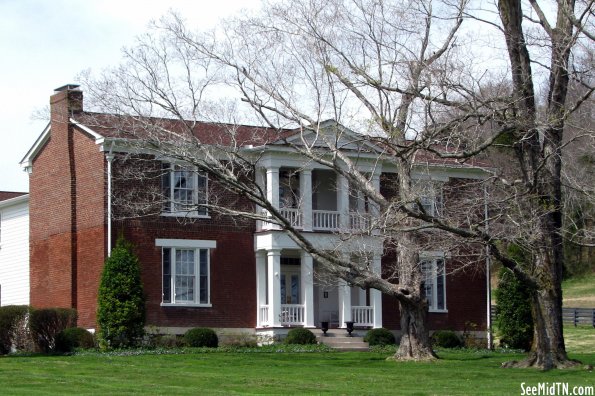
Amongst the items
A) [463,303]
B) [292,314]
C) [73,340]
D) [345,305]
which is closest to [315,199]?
[345,305]

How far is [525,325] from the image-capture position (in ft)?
132

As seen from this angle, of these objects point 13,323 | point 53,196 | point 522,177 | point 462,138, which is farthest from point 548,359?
point 53,196

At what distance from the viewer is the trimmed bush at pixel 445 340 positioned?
40.3 metres

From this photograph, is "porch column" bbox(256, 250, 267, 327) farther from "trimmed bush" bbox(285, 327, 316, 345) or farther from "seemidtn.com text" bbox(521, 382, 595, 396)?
"seemidtn.com text" bbox(521, 382, 595, 396)

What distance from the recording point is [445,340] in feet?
132

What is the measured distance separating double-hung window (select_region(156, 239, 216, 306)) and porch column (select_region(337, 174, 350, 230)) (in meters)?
4.50

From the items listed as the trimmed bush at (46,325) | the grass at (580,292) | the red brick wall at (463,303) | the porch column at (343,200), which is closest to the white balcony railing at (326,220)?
the porch column at (343,200)

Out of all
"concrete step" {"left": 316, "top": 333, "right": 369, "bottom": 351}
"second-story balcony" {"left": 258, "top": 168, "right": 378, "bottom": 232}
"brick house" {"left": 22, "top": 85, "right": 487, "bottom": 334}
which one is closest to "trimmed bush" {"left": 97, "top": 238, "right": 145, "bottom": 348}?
"brick house" {"left": 22, "top": 85, "right": 487, "bottom": 334}

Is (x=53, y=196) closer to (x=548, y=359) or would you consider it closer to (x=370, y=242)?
(x=370, y=242)

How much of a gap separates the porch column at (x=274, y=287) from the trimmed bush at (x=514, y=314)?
8057 millimetres

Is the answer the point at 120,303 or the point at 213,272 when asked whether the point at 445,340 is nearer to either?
the point at 213,272

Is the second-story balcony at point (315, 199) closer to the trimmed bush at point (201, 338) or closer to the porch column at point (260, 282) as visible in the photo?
the porch column at point (260, 282)

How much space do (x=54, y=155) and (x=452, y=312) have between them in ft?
52.1

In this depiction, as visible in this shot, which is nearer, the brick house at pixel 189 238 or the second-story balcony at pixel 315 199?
the brick house at pixel 189 238
